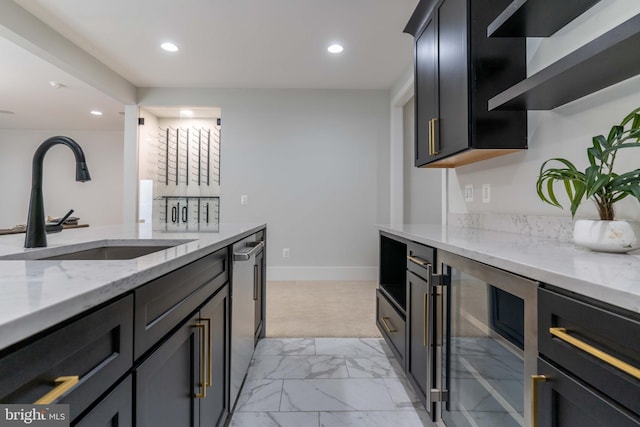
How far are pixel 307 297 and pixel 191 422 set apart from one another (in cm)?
271

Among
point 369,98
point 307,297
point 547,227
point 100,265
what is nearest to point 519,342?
point 547,227

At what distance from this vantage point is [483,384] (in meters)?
1.08

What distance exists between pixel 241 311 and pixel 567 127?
5.68ft

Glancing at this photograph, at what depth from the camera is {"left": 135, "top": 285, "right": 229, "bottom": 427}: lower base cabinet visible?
71 cm

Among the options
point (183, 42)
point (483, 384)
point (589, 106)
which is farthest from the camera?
point (183, 42)

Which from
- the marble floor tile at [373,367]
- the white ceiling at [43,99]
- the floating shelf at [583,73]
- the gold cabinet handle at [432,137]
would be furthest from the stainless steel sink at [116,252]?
the white ceiling at [43,99]

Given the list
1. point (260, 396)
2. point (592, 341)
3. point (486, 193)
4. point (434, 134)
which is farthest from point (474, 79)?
point (260, 396)

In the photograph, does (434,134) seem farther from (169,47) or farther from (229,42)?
(169,47)

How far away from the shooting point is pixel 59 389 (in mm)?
431

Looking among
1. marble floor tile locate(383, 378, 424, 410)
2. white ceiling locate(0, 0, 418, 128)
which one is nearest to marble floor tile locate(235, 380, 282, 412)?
marble floor tile locate(383, 378, 424, 410)

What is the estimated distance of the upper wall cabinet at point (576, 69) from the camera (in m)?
0.91

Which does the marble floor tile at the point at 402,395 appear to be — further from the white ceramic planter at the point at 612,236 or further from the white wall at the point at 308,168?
the white wall at the point at 308,168

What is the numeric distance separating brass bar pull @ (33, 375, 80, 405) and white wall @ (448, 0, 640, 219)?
1.60 meters

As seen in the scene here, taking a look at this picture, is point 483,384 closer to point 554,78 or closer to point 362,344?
point 554,78
